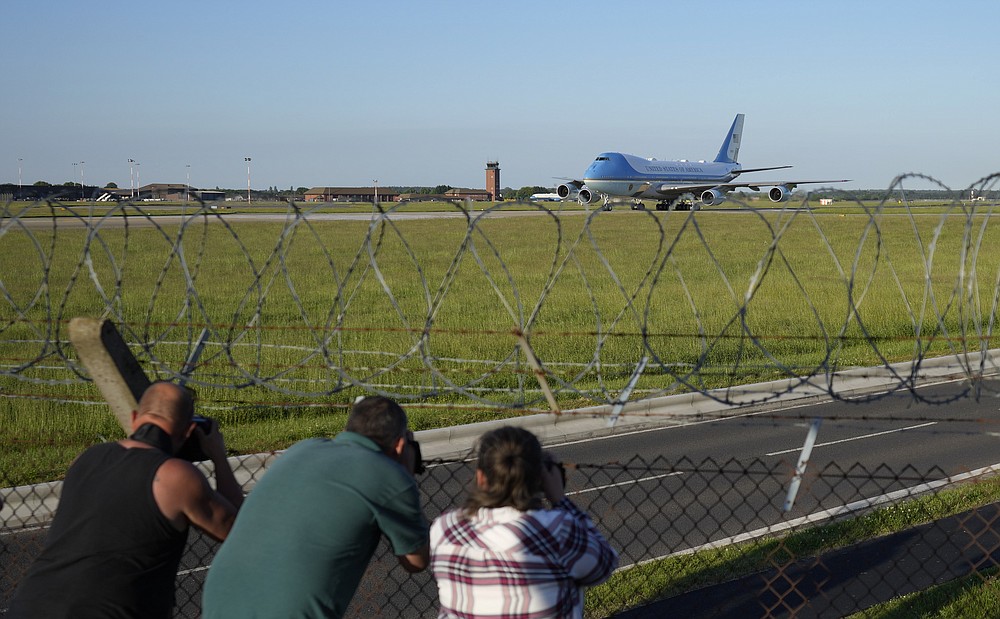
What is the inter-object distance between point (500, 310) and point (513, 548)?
15.5 metres

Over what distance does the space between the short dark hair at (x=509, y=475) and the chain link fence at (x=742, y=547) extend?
5.21ft

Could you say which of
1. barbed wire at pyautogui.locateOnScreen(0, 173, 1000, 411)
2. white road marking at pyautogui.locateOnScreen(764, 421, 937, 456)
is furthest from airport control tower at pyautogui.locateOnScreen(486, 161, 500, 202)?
white road marking at pyautogui.locateOnScreen(764, 421, 937, 456)

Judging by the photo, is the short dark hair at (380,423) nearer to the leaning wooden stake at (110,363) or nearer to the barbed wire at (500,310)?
the leaning wooden stake at (110,363)

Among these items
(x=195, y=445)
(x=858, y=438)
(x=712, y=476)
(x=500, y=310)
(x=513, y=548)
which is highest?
(x=195, y=445)

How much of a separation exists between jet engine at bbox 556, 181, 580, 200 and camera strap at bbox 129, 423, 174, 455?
47.4 m

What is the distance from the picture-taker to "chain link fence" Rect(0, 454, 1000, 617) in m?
5.60

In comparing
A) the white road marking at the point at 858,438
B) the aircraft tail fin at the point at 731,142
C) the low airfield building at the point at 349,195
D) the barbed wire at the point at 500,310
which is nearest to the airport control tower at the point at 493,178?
the low airfield building at the point at 349,195

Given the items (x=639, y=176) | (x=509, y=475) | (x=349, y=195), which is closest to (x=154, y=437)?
(x=509, y=475)

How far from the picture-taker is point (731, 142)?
85.5m

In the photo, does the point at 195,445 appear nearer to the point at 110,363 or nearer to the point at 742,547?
the point at 110,363

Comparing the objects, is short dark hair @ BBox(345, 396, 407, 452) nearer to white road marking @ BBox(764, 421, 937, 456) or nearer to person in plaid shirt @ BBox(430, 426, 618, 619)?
person in plaid shirt @ BBox(430, 426, 618, 619)

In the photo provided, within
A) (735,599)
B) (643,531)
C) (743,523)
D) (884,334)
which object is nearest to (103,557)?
(735,599)

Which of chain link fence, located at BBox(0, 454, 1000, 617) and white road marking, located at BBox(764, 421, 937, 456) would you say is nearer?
chain link fence, located at BBox(0, 454, 1000, 617)

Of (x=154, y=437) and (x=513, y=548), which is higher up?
(x=154, y=437)
